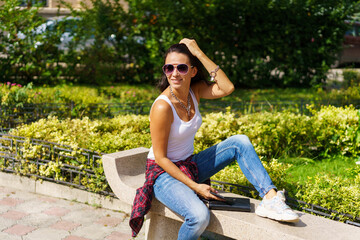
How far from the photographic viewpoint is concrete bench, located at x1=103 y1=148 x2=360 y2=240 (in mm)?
2740

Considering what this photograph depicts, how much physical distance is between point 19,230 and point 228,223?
2.18m

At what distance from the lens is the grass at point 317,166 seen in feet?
16.3

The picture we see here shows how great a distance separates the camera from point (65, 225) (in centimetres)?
412

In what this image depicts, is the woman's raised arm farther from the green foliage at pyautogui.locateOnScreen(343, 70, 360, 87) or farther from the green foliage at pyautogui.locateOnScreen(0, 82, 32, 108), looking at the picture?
the green foliage at pyautogui.locateOnScreen(343, 70, 360, 87)

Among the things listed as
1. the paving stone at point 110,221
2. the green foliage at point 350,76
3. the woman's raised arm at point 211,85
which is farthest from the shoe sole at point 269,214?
the green foliage at point 350,76

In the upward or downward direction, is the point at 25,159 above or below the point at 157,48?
below

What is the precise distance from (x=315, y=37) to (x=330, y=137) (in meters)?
7.07

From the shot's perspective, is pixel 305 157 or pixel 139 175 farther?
pixel 305 157

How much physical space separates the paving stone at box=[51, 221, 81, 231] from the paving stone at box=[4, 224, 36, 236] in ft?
0.73

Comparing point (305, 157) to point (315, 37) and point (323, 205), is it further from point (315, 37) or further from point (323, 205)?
point (315, 37)

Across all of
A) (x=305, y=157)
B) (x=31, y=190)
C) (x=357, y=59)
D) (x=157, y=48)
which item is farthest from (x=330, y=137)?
(x=357, y=59)

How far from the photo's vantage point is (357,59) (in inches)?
769

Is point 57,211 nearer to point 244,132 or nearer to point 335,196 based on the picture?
point 244,132

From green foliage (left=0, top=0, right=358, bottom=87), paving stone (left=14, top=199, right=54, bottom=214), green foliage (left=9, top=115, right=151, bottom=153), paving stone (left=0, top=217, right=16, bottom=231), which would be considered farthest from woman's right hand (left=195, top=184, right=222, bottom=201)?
green foliage (left=0, top=0, right=358, bottom=87)
